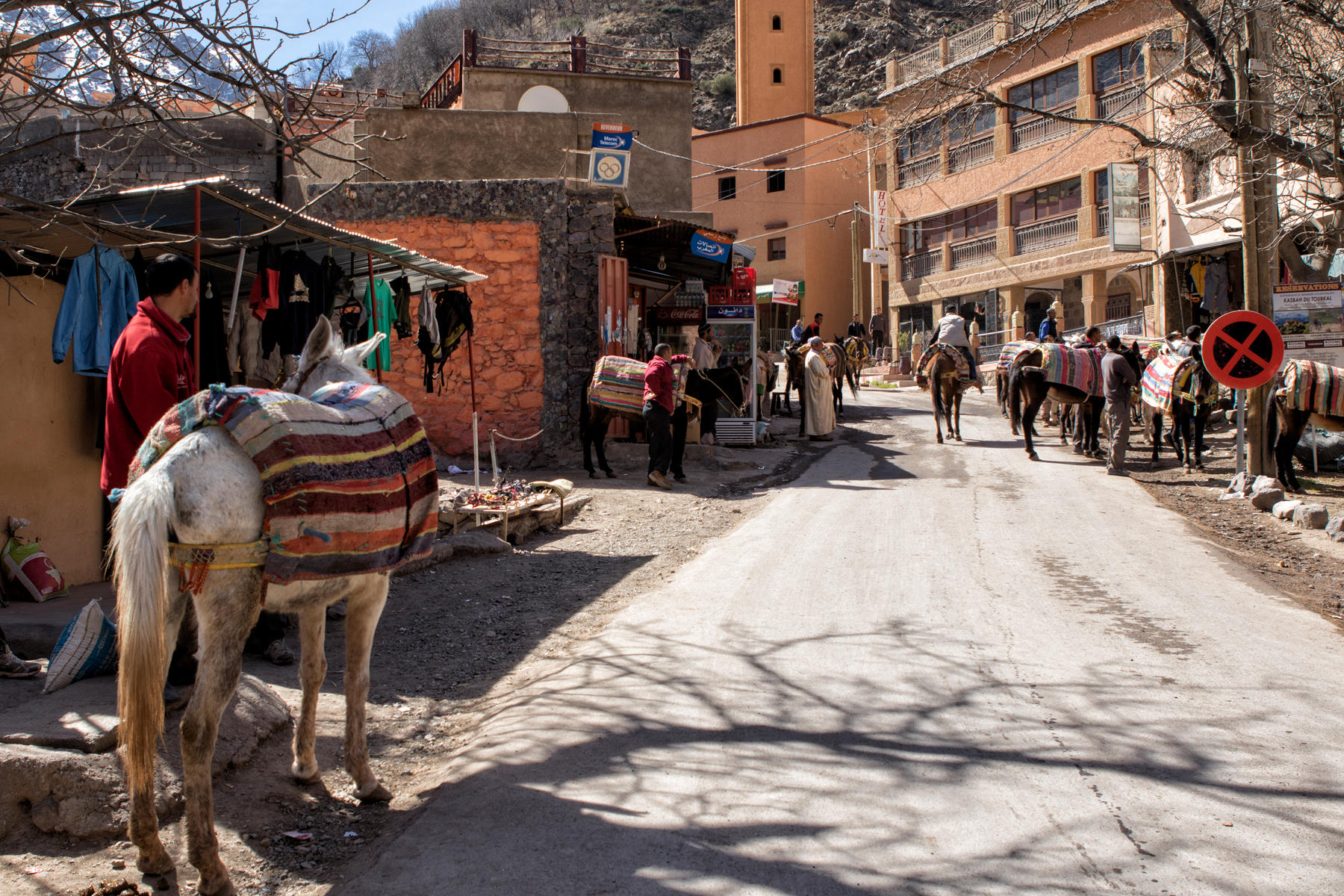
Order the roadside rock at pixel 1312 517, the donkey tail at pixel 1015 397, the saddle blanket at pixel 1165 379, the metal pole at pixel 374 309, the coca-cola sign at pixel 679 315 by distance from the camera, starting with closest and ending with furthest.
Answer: the metal pole at pixel 374 309, the roadside rock at pixel 1312 517, the saddle blanket at pixel 1165 379, the donkey tail at pixel 1015 397, the coca-cola sign at pixel 679 315

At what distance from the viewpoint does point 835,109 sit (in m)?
54.9

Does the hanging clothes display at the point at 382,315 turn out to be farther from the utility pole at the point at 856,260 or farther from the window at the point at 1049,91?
the utility pole at the point at 856,260

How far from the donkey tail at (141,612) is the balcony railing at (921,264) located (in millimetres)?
36969

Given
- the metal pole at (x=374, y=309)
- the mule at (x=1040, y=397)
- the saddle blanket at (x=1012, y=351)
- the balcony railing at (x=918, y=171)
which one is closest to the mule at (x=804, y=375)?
the saddle blanket at (x=1012, y=351)

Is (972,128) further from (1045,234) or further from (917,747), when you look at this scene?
(917,747)

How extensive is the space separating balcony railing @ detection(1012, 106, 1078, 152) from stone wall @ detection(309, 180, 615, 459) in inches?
871

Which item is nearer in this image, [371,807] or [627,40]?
[371,807]

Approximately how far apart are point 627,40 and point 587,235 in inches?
2259

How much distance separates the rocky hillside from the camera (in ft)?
189

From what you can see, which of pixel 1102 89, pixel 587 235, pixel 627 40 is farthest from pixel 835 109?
pixel 587 235

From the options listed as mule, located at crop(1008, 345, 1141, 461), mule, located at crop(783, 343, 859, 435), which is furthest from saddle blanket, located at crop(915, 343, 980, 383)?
mule, located at crop(783, 343, 859, 435)

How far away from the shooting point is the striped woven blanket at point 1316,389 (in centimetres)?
1164

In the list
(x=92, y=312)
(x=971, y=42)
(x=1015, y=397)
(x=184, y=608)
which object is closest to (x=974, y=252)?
(x=971, y=42)

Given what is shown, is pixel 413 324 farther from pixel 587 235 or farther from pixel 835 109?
pixel 835 109
